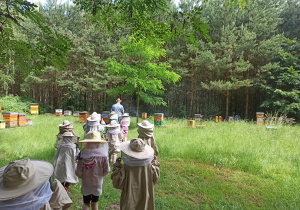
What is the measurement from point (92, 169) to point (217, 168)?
410 centimetres

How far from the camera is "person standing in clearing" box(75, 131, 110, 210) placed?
128 inches

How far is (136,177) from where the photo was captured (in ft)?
9.43

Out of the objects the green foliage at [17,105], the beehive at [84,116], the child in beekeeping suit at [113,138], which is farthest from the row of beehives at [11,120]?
the child in beekeeping suit at [113,138]

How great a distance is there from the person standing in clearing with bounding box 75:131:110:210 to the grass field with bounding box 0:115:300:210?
69 cm

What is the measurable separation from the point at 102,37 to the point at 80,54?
286 cm

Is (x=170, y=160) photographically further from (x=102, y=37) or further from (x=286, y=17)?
(x=286, y=17)

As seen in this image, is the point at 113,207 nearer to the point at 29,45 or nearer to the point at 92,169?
the point at 92,169

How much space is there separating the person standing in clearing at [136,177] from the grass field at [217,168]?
1185 mm

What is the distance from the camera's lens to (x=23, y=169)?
172 centimetres

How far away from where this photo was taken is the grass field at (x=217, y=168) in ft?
13.5

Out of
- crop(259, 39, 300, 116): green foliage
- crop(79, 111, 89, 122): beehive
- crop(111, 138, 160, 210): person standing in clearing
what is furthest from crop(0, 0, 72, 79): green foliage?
crop(259, 39, 300, 116): green foliage

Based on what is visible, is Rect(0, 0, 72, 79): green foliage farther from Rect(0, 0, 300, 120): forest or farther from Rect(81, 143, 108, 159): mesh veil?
Rect(0, 0, 300, 120): forest

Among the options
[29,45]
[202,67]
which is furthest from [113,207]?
[202,67]

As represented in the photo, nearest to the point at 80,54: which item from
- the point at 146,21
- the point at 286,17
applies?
the point at 146,21
